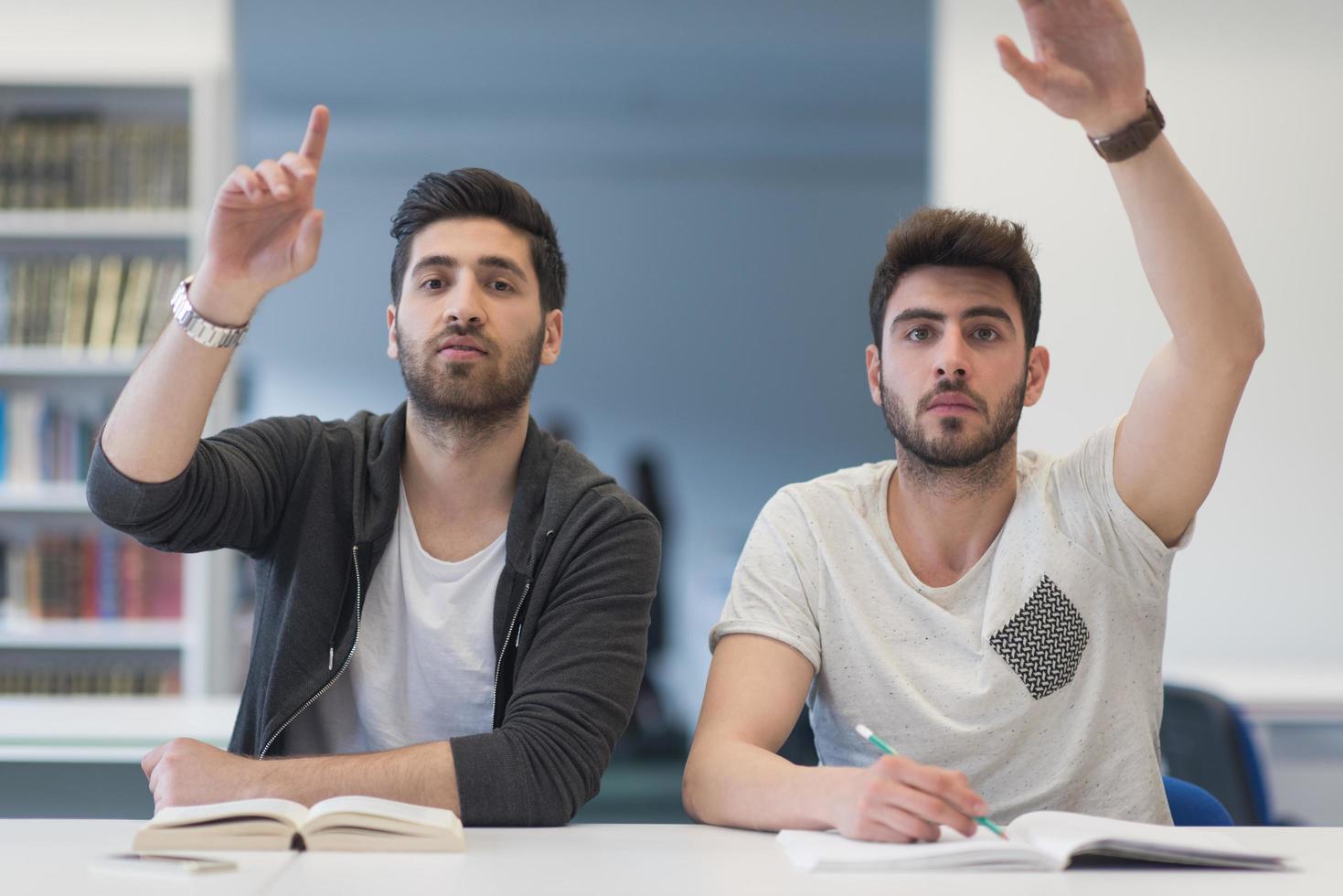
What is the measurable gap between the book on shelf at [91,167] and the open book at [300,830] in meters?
2.96

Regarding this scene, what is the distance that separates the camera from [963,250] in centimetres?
177

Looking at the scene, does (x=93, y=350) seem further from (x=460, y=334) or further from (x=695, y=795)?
(x=695, y=795)

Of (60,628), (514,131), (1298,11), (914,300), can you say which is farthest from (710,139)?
(914,300)

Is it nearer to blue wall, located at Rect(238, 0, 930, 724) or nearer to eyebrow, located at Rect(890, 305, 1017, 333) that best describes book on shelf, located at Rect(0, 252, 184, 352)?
eyebrow, located at Rect(890, 305, 1017, 333)

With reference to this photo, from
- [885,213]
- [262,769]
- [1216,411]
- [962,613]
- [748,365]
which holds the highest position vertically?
[885,213]

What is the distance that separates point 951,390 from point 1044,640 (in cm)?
36

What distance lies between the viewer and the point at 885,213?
873 centimetres

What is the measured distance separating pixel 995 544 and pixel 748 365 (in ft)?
23.3

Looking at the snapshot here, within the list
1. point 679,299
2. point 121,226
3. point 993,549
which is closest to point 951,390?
point 993,549

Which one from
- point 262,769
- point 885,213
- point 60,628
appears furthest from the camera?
point 885,213

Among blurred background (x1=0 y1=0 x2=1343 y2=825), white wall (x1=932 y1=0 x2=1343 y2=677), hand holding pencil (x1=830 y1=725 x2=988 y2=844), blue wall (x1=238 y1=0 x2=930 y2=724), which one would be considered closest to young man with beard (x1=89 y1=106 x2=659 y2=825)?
hand holding pencil (x1=830 y1=725 x2=988 y2=844)

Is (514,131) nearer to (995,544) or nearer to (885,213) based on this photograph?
(885,213)

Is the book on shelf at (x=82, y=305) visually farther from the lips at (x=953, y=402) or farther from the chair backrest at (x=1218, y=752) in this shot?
the chair backrest at (x=1218, y=752)

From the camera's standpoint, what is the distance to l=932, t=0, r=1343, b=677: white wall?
12.3 feet
